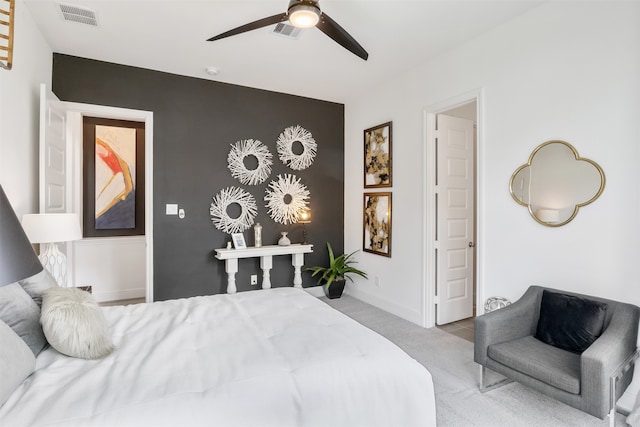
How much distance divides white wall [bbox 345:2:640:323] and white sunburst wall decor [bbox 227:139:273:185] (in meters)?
1.83

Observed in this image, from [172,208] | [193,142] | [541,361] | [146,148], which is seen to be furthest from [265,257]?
[541,361]

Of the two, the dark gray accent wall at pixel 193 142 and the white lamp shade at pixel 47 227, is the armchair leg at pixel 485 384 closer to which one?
the dark gray accent wall at pixel 193 142

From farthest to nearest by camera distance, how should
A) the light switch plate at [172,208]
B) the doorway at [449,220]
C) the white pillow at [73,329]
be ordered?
the light switch plate at [172,208], the doorway at [449,220], the white pillow at [73,329]

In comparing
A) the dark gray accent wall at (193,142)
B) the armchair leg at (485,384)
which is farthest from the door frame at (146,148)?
the armchair leg at (485,384)

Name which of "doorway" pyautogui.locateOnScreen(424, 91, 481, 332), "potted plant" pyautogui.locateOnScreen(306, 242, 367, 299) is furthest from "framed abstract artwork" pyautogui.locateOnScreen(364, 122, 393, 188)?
"potted plant" pyautogui.locateOnScreen(306, 242, 367, 299)

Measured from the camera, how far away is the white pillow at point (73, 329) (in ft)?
4.81

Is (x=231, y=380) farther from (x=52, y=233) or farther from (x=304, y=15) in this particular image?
(x=52, y=233)

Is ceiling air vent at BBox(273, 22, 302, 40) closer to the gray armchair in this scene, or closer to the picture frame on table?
the picture frame on table

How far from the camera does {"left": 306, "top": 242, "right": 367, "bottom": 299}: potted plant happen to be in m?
4.65

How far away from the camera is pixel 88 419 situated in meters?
1.08

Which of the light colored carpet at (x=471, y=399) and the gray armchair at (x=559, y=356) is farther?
the light colored carpet at (x=471, y=399)

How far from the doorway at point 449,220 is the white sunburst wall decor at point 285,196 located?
180 cm

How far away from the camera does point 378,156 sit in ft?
14.3

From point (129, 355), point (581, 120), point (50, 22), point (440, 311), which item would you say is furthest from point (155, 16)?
point (440, 311)
